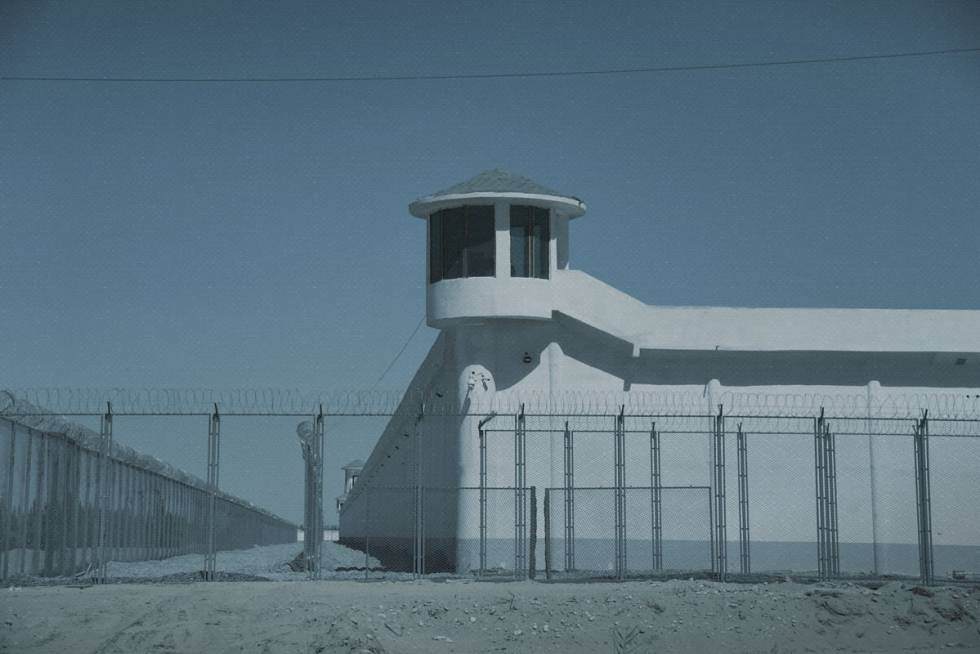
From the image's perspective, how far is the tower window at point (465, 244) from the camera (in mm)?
32656

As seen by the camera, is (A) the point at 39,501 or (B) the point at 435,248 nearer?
(A) the point at 39,501

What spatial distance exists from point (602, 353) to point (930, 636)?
1406cm

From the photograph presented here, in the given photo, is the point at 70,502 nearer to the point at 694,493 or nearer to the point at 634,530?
the point at 634,530

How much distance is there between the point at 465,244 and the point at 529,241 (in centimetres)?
146

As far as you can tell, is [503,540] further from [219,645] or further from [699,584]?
[219,645]

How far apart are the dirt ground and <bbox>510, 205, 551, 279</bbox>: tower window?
11.6 meters

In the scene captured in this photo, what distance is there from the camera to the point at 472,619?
20.0 metres

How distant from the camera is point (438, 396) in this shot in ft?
111

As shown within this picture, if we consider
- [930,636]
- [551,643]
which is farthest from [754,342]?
[551,643]

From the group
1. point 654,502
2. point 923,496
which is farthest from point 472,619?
point 923,496

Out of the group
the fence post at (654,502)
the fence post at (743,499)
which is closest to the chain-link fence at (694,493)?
the fence post at (654,502)

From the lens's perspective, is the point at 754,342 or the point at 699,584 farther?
the point at 754,342

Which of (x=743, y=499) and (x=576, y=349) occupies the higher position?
(x=576, y=349)

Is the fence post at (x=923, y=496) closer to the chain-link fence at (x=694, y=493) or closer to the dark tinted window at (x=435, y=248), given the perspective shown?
the chain-link fence at (x=694, y=493)
